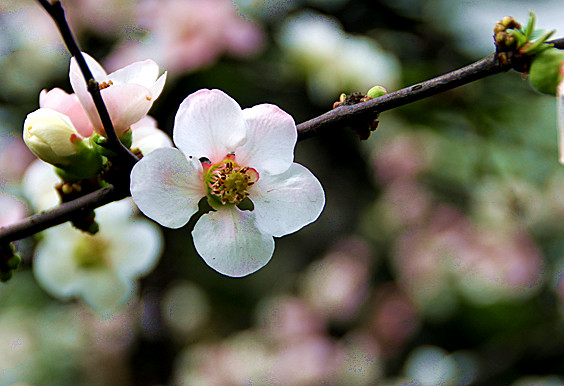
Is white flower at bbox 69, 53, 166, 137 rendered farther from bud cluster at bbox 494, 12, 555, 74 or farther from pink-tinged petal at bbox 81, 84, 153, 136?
bud cluster at bbox 494, 12, 555, 74

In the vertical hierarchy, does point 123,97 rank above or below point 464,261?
above

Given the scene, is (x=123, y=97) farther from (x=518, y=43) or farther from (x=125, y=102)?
(x=518, y=43)

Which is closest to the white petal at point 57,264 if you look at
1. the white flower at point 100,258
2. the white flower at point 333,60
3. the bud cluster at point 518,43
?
the white flower at point 100,258

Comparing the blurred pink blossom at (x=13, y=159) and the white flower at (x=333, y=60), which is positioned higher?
the white flower at (x=333, y=60)

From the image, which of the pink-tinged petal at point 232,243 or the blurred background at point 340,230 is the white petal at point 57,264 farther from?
the blurred background at point 340,230

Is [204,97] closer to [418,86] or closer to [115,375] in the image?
[418,86]

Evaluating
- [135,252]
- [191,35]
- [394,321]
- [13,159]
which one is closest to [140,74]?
[135,252]
